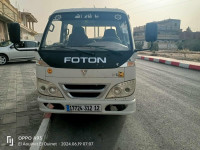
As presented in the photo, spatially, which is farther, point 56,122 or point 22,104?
point 22,104

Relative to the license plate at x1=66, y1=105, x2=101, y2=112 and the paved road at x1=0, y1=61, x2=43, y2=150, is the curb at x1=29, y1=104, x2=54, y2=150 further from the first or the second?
the license plate at x1=66, y1=105, x2=101, y2=112

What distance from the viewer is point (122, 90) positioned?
2.78 meters

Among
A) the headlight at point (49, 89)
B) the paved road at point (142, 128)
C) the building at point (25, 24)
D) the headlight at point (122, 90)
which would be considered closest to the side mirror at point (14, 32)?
the headlight at point (49, 89)

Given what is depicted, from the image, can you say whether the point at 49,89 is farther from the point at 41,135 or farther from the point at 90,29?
the point at 90,29

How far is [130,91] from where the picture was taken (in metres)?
2.83

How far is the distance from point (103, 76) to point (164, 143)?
1.48 metres

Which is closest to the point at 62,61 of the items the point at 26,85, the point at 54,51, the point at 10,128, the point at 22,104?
the point at 54,51

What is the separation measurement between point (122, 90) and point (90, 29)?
153cm

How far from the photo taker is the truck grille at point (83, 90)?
274 centimetres

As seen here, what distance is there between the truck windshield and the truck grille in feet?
2.87

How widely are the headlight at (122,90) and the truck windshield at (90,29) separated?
82cm

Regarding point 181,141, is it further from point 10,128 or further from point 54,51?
point 10,128

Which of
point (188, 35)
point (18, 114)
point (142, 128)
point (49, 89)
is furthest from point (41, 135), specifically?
point (188, 35)

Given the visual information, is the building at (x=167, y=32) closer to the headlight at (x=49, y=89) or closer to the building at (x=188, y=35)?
the building at (x=188, y=35)
